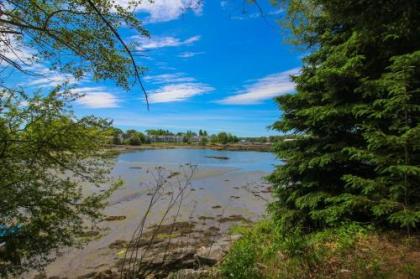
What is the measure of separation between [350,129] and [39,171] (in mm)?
6462

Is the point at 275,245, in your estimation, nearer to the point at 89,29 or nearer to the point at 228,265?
the point at 228,265

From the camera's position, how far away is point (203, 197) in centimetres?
1962

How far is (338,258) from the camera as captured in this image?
213 inches

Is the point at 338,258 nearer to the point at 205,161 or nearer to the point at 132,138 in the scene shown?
the point at 205,161

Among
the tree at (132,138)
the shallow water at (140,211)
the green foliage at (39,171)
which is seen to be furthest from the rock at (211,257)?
the tree at (132,138)

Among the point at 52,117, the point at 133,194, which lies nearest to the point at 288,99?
the point at 52,117

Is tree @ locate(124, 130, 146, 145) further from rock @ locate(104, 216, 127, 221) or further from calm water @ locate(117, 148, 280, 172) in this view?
rock @ locate(104, 216, 127, 221)

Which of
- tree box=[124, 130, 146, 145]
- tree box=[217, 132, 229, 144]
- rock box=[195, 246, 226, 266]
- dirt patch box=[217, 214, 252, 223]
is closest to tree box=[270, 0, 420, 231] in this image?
rock box=[195, 246, 226, 266]

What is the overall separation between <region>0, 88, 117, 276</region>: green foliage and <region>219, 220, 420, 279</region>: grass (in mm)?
3459

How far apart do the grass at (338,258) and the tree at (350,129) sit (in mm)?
387

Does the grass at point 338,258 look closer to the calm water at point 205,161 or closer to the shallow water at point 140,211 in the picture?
the shallow water at point 140,211

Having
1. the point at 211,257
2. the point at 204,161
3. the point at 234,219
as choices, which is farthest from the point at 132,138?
the point at 211,257

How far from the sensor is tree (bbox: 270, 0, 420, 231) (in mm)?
5836

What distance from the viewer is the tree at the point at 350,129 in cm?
584
